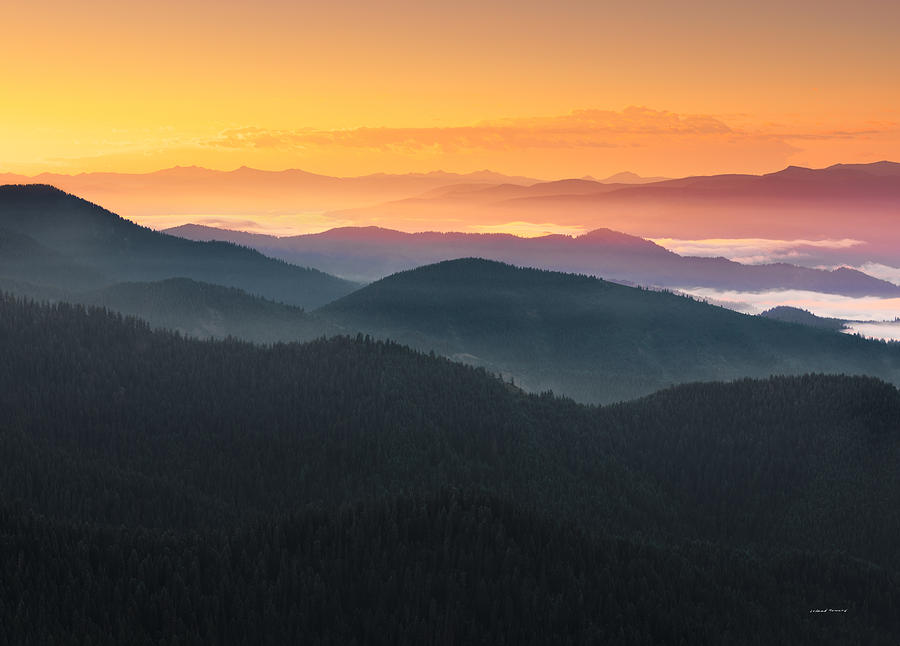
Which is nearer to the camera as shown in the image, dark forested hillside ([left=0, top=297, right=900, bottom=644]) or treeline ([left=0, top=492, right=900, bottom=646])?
treeline ([left=0, top=492, right=900, bottom=646])

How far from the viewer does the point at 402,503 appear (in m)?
104

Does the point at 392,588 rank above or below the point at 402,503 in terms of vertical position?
below

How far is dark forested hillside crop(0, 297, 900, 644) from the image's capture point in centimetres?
8150

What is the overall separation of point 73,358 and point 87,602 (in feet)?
349

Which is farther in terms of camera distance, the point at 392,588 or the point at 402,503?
the point at 402,503

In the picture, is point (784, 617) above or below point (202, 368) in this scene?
below

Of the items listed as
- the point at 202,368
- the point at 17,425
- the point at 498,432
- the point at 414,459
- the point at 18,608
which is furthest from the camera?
the point at 202,368

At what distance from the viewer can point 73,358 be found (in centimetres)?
17550

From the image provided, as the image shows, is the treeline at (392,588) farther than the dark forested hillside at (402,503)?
No

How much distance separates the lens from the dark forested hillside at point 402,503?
81500 mm

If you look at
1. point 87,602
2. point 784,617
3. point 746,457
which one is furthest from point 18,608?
point 746,457

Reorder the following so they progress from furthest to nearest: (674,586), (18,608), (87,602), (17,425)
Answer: (17,425)
(674,586)
(87,602)
(18,608)

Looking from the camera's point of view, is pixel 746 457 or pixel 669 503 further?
pixel 746 457

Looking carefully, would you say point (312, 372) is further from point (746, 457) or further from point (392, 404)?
point (746, 457)
